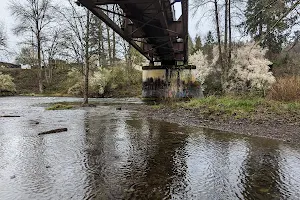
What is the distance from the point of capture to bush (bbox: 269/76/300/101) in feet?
37.5

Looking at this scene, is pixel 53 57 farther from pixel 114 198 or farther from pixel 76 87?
pixel 114 198

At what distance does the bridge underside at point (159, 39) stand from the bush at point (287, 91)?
16.4 feet

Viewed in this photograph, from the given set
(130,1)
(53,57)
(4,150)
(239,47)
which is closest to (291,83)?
(130,1)

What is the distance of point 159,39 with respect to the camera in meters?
14.3

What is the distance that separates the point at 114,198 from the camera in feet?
11.6

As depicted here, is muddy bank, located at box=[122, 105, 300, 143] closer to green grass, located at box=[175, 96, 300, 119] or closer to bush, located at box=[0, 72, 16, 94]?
green grass, located at box=[175, 96, 300, 119]

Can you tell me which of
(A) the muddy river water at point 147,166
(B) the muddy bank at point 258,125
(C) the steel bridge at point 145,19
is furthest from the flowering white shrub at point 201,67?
(A) the muddy river water at point 147,166

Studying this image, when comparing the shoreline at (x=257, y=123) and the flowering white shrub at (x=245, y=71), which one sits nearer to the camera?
the shoreline at (x=257, y=123)

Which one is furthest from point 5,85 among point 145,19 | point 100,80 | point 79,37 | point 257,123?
A: point 257,123

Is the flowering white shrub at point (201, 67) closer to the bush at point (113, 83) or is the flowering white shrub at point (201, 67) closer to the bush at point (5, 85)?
the bush at point (113, 83)

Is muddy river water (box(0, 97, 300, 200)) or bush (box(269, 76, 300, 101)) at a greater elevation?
bush (box(269, 76, 300, 101))

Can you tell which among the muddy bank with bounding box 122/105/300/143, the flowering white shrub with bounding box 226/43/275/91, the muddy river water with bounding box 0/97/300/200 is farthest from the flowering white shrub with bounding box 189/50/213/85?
the muddy river water with bounding box 0/97/300/200

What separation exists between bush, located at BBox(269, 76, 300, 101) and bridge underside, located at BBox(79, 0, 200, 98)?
5.01 metres

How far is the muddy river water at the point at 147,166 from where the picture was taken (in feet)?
12.5
